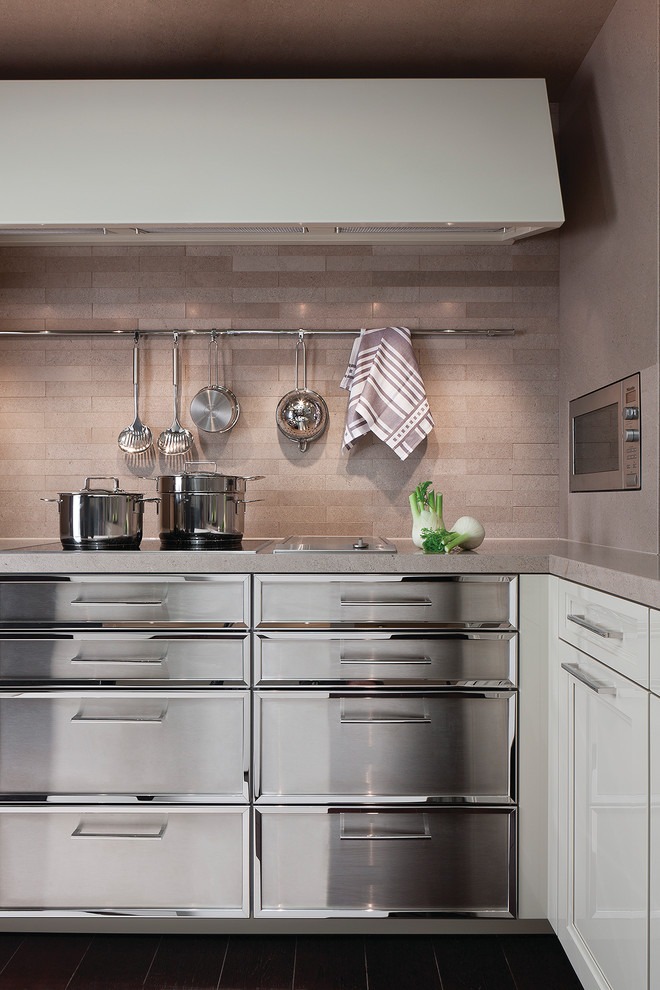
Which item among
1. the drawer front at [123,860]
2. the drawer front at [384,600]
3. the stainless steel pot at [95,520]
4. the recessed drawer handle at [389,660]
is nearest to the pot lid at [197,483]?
the stainless steel pot at [95,520]

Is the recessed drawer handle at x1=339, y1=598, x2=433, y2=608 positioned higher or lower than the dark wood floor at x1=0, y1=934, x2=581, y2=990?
higher

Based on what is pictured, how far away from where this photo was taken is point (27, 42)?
234cm

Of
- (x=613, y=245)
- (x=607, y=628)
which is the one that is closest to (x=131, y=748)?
(x=607, y=628)

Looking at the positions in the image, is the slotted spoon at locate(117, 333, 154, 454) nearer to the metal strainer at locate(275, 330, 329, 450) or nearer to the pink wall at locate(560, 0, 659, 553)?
the metal strainer at locate(275, 330, 329, 450)

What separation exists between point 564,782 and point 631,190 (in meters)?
1.56

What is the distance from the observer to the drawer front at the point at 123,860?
76.5 inches

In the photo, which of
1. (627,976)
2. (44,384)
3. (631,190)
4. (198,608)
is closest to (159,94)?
(44,384)

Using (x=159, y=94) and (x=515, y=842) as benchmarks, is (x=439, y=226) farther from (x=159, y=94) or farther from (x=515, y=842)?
(x=515, y=842)

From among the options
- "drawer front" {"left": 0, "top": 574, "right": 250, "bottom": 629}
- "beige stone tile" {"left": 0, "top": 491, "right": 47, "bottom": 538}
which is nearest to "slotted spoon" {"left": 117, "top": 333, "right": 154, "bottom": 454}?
"beige stone tile" {"left": 0, "top": 491, "right": 47, "bottom": 538}

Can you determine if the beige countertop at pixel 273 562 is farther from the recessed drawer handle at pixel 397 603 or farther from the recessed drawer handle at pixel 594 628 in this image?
the recessed drawer handle at pixel 594 628

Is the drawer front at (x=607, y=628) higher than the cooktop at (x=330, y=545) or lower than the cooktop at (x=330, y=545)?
lower

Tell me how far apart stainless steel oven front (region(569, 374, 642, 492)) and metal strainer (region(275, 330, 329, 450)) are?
871mm

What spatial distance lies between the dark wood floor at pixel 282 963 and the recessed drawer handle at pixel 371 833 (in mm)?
297

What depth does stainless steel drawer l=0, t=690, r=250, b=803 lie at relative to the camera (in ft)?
6.40
